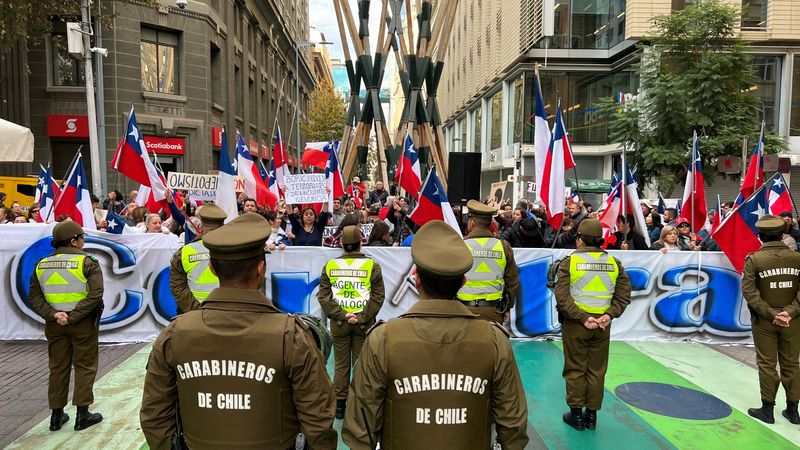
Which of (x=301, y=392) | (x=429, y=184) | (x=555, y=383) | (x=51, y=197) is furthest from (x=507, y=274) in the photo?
(x=51, y=197)

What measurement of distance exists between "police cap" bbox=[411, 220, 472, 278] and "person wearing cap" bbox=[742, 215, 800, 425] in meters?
3.99

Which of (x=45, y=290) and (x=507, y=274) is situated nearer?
(x=45, y=290)

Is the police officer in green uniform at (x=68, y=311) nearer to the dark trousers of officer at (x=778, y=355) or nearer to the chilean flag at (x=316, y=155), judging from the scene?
the dark trousers of officer at (x=778, y=355)

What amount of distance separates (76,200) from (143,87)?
1608 centimetres

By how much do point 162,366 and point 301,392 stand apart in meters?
0.62

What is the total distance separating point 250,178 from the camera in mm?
9492

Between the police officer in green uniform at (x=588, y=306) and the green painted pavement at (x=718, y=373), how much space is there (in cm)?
189

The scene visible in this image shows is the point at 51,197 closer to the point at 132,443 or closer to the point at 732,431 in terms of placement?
the point at 132,443

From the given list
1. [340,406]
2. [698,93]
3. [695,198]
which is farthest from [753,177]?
[698,93]

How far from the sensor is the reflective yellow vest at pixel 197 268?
16.7 feet

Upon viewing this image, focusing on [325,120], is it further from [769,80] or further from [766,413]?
[766,413]

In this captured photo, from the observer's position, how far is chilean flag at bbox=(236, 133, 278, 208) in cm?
946

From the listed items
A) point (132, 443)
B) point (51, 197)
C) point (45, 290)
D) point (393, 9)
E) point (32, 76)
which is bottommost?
point (132, 443)

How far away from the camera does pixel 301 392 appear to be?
7.84 ft
